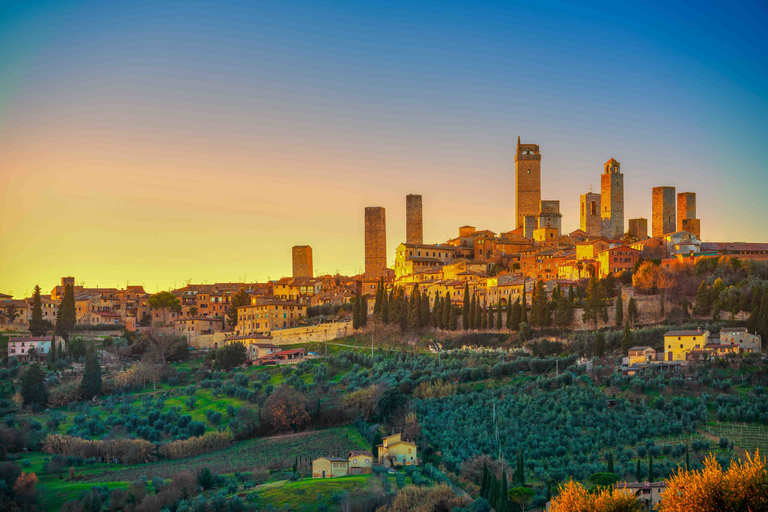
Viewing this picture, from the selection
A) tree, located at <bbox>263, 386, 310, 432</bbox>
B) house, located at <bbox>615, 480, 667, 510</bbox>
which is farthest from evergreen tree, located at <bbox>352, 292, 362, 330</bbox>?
house, located at <bbox>615, 480, 667, 510</bbox>

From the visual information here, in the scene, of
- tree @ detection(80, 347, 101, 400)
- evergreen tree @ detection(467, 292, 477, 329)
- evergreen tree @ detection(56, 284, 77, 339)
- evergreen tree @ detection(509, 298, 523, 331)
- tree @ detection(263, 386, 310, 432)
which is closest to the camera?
tree @ detection(263, 386, 310, 432)

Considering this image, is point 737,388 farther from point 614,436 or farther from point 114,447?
point 114,447

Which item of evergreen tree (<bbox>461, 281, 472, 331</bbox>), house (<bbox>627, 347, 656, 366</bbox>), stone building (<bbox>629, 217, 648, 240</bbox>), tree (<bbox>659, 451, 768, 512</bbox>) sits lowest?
tree (<bbox>659, 451, 768, 512</bbox>)

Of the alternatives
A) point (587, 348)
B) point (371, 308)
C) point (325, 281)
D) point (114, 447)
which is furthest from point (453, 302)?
point (114, 447)

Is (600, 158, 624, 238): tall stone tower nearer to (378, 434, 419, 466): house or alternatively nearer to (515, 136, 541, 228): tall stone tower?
(515, 136, 541, 228): tall stone tower

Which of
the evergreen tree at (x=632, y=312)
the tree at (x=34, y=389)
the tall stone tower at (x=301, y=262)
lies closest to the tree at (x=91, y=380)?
the tree at (x=34, y=389)

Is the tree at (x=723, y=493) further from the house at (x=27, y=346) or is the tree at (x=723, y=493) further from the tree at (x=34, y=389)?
the house at (x=27, y=346)
